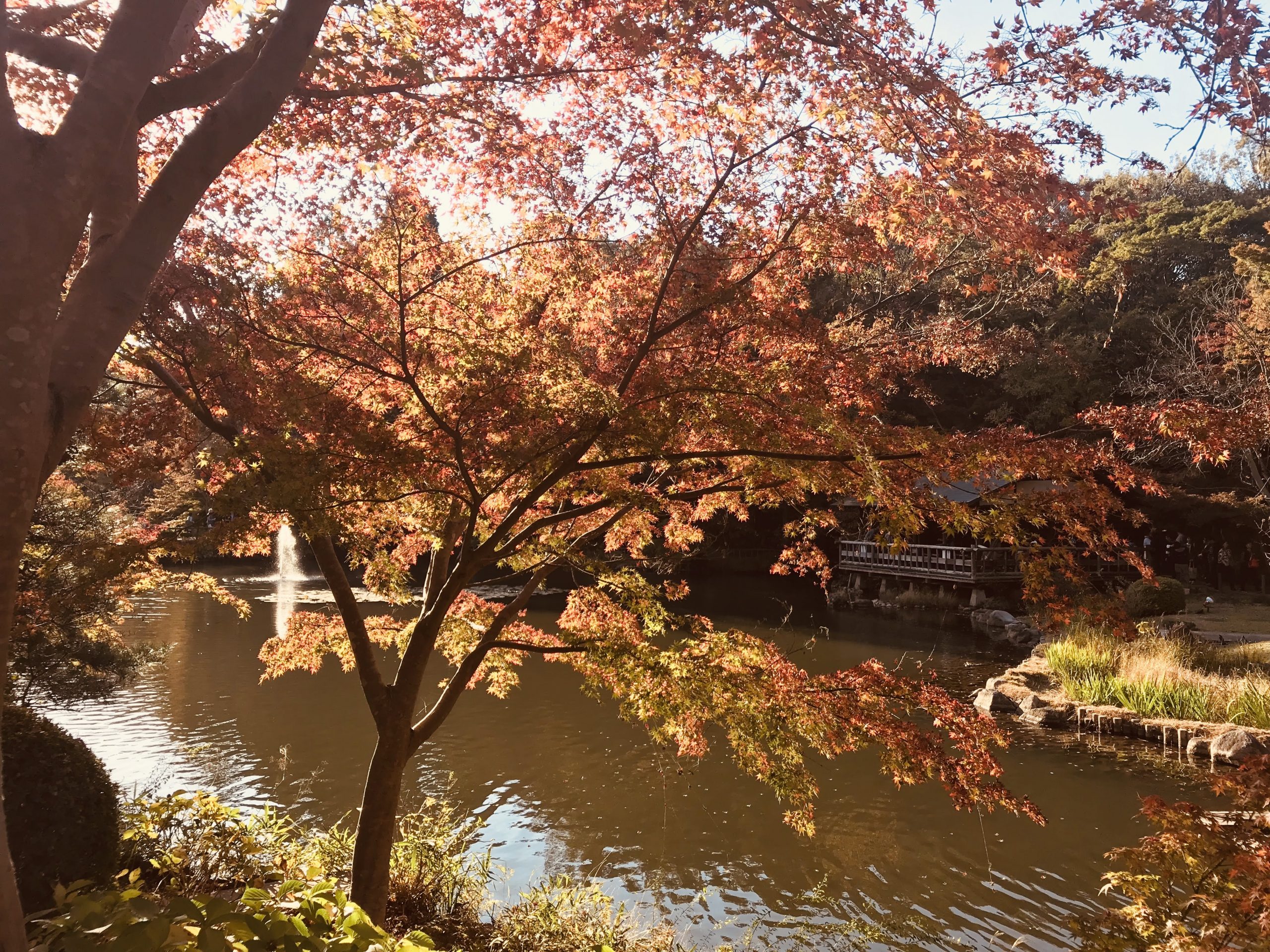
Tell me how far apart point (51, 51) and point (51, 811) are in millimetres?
3616

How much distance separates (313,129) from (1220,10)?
4132 millimetres

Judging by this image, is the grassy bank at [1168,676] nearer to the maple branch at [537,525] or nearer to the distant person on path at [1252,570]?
the maple branch at [537,525]

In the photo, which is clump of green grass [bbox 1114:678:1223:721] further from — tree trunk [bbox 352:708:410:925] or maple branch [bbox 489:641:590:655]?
tree trunk [bbox 352:708:410:925]

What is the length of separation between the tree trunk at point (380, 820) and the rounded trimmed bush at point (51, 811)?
1330mm

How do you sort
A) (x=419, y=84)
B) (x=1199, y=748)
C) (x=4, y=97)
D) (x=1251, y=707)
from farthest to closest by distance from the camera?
(x=1251, y=707)
(x=1199, y=748)
(x=419, y=84)
(x=4, y=97)

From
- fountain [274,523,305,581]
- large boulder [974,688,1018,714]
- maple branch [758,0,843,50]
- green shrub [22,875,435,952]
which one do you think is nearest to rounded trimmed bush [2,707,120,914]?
green shrub [22,875,435,952]

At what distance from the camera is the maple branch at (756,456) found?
4.25 m

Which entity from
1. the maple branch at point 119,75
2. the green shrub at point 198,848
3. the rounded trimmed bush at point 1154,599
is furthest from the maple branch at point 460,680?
the rounded trimmed bush at point 1154,599

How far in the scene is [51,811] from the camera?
13.6 feet

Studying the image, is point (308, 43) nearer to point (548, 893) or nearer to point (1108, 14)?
point (1108, 14)

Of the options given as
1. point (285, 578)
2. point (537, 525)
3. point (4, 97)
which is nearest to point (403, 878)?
point (537, 525)

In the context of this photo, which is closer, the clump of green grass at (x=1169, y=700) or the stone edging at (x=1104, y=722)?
the stone edging at (x=1104, y=722)

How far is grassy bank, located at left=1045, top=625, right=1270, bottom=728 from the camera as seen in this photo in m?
10.1

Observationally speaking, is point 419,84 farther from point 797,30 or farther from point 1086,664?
point 1086,664
